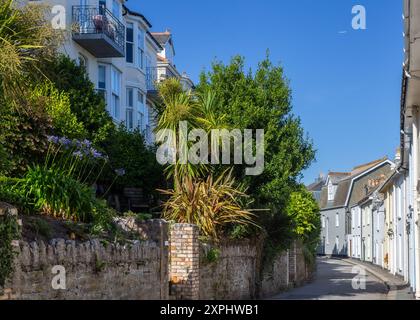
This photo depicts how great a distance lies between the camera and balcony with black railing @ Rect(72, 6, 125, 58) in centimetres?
2509

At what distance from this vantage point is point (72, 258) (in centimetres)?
1111

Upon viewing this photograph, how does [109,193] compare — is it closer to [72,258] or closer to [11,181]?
[11,181]

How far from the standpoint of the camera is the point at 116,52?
2673 centimetres

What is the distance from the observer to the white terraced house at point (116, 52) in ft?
82.4

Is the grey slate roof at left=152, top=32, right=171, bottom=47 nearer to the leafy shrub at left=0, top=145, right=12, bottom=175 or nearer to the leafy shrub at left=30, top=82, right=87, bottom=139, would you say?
the leafy shrub at left=30, top=82, right=87, bottom=139

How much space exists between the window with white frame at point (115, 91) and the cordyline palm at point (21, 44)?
17.1m

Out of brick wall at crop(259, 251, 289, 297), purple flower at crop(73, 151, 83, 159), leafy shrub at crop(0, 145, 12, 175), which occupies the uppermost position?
purple flower at crop(73, 151, 83, 159)

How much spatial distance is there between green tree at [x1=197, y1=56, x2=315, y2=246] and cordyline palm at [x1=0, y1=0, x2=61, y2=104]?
491 inches

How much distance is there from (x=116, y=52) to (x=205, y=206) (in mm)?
9699

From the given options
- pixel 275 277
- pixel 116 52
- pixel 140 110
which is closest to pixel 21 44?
pixel 116 52

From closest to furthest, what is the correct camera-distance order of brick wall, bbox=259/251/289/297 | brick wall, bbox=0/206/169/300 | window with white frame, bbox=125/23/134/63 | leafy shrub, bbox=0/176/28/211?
brick wall, bbox=0/206/169/300
leafy shrub, bbox=0/176/28/211
brick wall, bbox=259/251/289/297
window with white frame, bbox=125/23/134/63

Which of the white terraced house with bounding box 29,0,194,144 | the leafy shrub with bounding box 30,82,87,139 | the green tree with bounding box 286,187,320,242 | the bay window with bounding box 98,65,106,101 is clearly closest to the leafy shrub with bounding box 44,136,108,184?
the leafy shrub with bounding box 30,82,87,139

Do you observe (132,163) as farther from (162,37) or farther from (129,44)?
(162,37)

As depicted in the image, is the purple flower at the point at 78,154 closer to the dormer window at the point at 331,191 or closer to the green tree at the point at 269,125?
the green tree at the point at 269,125
